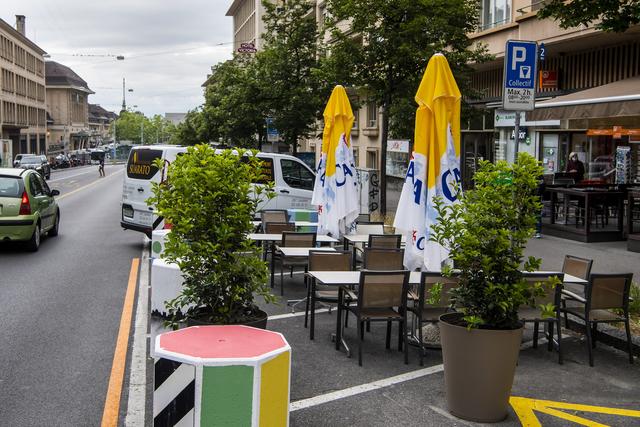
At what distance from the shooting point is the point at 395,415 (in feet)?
19.0

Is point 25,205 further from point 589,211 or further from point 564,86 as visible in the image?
point 564,86

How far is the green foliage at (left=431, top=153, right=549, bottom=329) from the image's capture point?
5.66m

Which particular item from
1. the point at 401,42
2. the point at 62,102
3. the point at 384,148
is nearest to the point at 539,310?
A: the point at 401,42

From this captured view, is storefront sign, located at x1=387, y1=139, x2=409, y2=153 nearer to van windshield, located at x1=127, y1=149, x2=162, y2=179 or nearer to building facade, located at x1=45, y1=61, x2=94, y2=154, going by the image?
van windshield, located at x1=127, y1=149, x2=162, y2=179

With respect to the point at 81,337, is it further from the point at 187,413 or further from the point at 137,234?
the point at 137,234

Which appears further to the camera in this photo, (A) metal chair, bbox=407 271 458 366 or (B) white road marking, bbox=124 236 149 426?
(A) metal chair, bbox=407 271 458 366

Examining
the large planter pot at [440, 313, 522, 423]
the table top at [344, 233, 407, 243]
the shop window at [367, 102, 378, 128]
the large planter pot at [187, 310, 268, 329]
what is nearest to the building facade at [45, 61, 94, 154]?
the shop window at [367, 102, 378, 128]

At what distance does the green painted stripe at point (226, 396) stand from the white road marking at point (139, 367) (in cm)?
167

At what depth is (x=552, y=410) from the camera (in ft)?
19.7

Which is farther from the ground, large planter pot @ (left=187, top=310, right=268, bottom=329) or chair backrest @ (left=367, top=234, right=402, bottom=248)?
chair backrest @ (left=367, top=234, right=402, bottom=248)

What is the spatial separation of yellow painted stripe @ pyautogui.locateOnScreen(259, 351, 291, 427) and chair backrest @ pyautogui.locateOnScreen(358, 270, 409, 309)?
9.86ft

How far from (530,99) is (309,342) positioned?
3.92 meters

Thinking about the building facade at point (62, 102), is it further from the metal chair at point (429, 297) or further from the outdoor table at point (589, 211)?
the metal chair at point (429, 297)

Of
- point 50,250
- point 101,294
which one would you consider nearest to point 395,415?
point 101,294
